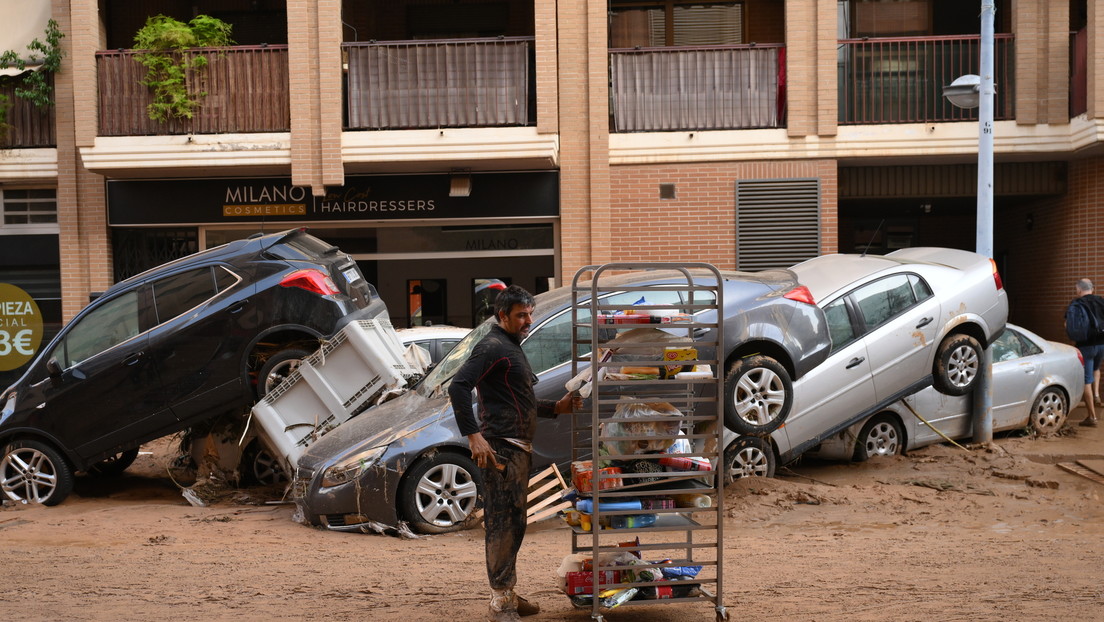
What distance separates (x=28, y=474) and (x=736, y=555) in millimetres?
6859

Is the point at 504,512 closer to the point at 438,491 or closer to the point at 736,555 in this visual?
the point at 736,555

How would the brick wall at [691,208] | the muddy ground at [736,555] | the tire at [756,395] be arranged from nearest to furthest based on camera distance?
1. the muddy ground at [736,555]
2. the tire at [756,395]
3. the brick wall at [691,208]

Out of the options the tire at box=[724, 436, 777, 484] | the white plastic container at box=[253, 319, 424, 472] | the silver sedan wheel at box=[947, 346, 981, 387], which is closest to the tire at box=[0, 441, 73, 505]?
the white plastic container at box=[253, 319, 424, 472]

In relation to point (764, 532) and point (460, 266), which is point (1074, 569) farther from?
point (460, 266)

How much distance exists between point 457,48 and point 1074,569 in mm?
11048

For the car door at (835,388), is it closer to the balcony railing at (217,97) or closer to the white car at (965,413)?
the white car at (965,413)

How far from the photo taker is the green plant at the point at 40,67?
15.9 m

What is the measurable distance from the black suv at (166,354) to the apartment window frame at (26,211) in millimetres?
7308

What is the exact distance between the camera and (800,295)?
29.5 ft

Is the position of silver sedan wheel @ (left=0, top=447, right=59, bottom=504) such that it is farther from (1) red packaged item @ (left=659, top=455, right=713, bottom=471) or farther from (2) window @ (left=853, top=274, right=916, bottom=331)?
(2) window @ (left=853, top=274, right=916, bottom=331)

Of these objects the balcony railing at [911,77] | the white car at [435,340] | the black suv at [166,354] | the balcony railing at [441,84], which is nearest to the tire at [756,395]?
the black suv at [166,354]

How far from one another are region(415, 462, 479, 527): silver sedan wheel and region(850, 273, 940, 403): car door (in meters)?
3.95

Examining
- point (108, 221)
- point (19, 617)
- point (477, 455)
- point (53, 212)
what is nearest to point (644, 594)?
point (477, 455)

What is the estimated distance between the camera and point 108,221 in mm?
16109
